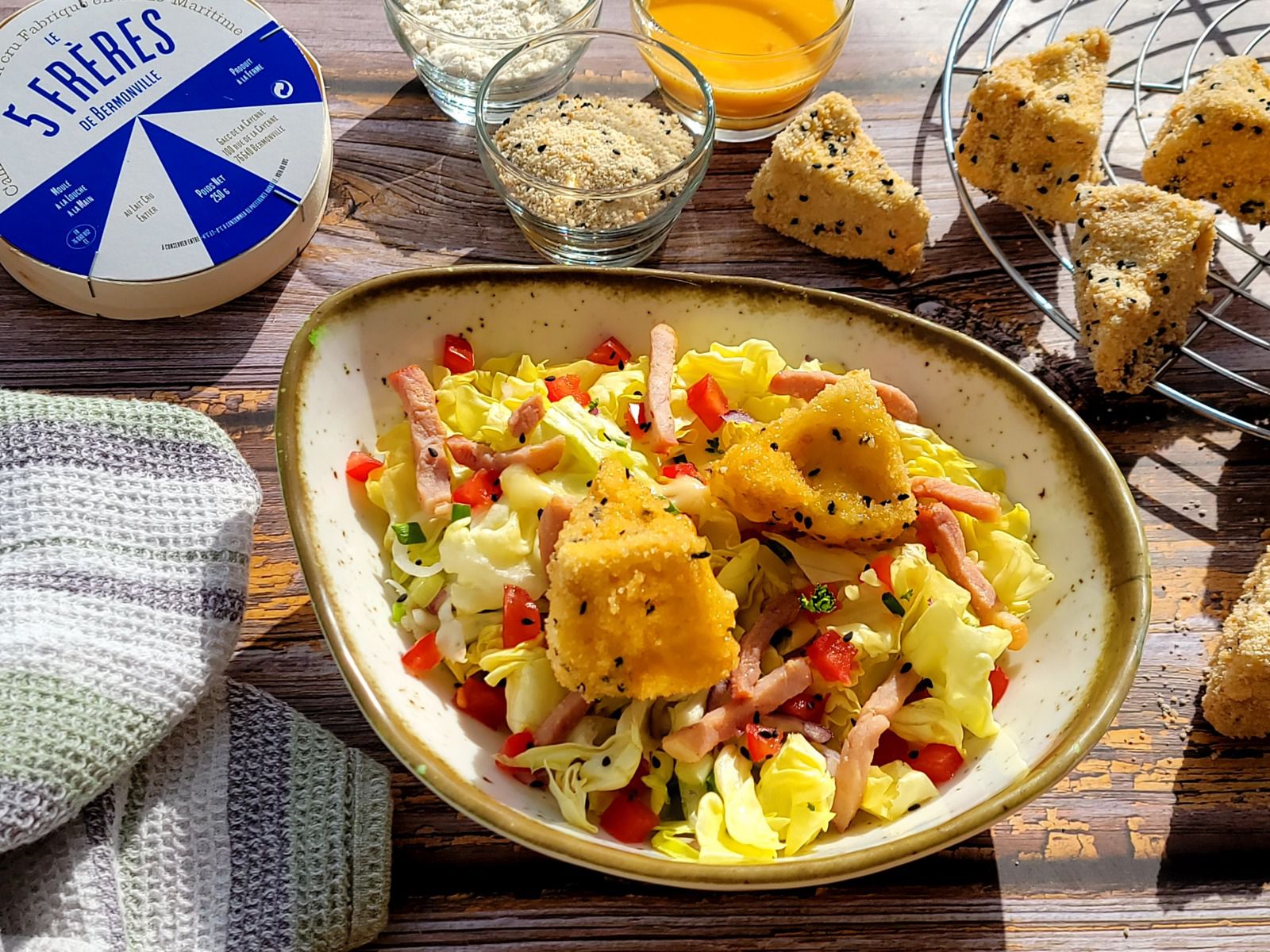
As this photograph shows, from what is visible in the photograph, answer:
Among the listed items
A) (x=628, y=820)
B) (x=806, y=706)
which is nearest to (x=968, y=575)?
(x=806, y=706)

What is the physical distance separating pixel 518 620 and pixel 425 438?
503mm

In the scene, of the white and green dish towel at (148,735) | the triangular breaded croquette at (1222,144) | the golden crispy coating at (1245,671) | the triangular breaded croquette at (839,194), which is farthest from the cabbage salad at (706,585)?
the triangular breaded croquette at (1222,144)

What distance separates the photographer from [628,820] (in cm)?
228

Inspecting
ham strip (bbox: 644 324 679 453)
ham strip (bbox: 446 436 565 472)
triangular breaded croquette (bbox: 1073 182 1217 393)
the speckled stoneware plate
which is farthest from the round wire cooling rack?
ham strip (bbox: 446 436 565 472)

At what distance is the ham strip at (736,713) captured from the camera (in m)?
2.27

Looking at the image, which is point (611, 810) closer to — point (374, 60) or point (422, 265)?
point (422, 265)

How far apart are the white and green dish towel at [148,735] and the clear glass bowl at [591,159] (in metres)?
1.10

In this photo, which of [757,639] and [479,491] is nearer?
[757,639]

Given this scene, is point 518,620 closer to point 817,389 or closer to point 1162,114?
point 817,389

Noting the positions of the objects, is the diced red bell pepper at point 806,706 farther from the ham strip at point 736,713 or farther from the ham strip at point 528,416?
the ham strip at point 528,416

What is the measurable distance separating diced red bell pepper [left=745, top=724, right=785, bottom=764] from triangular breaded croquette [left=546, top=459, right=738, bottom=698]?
157mm

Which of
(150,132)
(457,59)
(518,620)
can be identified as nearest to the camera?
(518,620)

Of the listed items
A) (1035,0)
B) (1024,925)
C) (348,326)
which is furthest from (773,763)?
(1035,0)

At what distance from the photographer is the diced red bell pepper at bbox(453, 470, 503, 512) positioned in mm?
2551
